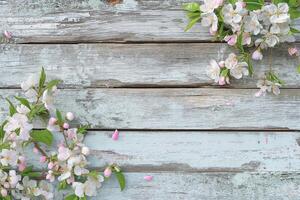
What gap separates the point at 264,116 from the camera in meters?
1.68

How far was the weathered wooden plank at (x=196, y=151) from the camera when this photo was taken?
168 cm

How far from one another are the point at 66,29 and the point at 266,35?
55 cm

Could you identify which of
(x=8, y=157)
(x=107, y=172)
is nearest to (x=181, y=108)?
(x=107, y=172)

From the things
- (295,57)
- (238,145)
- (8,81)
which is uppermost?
(295,57)

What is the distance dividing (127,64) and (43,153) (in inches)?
13.5

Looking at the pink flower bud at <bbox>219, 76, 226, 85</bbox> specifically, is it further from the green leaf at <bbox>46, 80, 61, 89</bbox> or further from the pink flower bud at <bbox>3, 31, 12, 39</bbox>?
the pink flower bud at <bbox>3, 31, 12, 39</bbox>

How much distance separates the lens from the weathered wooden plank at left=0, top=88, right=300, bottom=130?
1.68 metres

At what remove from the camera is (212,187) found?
169 cm

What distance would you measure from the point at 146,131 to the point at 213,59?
273mm

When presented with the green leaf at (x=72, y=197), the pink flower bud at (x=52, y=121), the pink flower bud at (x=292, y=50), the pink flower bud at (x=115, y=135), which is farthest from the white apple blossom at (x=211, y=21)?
the green leaf at (x=72, y=197)

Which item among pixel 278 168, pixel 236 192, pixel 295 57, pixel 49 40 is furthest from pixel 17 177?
pixel 295 57

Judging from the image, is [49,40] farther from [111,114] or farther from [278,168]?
[278,168]

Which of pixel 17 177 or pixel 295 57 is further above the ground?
pixel 295 57

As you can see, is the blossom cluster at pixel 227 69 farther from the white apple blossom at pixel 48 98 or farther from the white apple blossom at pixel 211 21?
the white apple blossom at pixel 48 98
